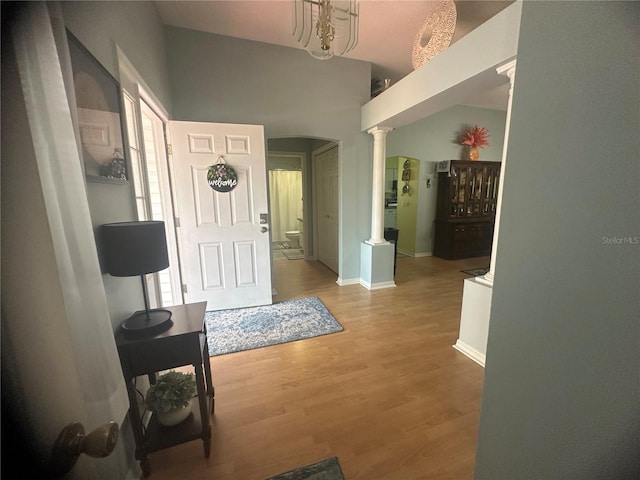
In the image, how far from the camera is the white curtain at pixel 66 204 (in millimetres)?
489

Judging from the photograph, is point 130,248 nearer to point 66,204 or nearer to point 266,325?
point 66,204

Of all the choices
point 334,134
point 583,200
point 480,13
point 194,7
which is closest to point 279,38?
point 194,7

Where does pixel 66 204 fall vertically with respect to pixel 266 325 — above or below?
above

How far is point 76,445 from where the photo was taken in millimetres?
467

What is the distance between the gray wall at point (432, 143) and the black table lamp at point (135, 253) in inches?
179

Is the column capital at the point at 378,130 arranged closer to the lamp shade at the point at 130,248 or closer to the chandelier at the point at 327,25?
the chandelier at the point at 327,25

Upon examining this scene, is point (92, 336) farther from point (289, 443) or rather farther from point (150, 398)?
point (289, 443)

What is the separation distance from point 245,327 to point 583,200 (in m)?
2.60

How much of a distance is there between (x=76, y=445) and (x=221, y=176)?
2.48 metres

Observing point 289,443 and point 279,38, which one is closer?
point 289,443

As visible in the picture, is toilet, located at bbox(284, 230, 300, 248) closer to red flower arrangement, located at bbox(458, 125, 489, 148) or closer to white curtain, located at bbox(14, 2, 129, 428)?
red flower arrangement, located at bbox(458, 125, 489, 148)

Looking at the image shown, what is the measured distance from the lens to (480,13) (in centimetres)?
241

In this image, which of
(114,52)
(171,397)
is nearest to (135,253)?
(171,397)

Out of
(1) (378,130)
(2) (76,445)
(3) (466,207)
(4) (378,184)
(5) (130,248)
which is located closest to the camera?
(2) (76,445)
